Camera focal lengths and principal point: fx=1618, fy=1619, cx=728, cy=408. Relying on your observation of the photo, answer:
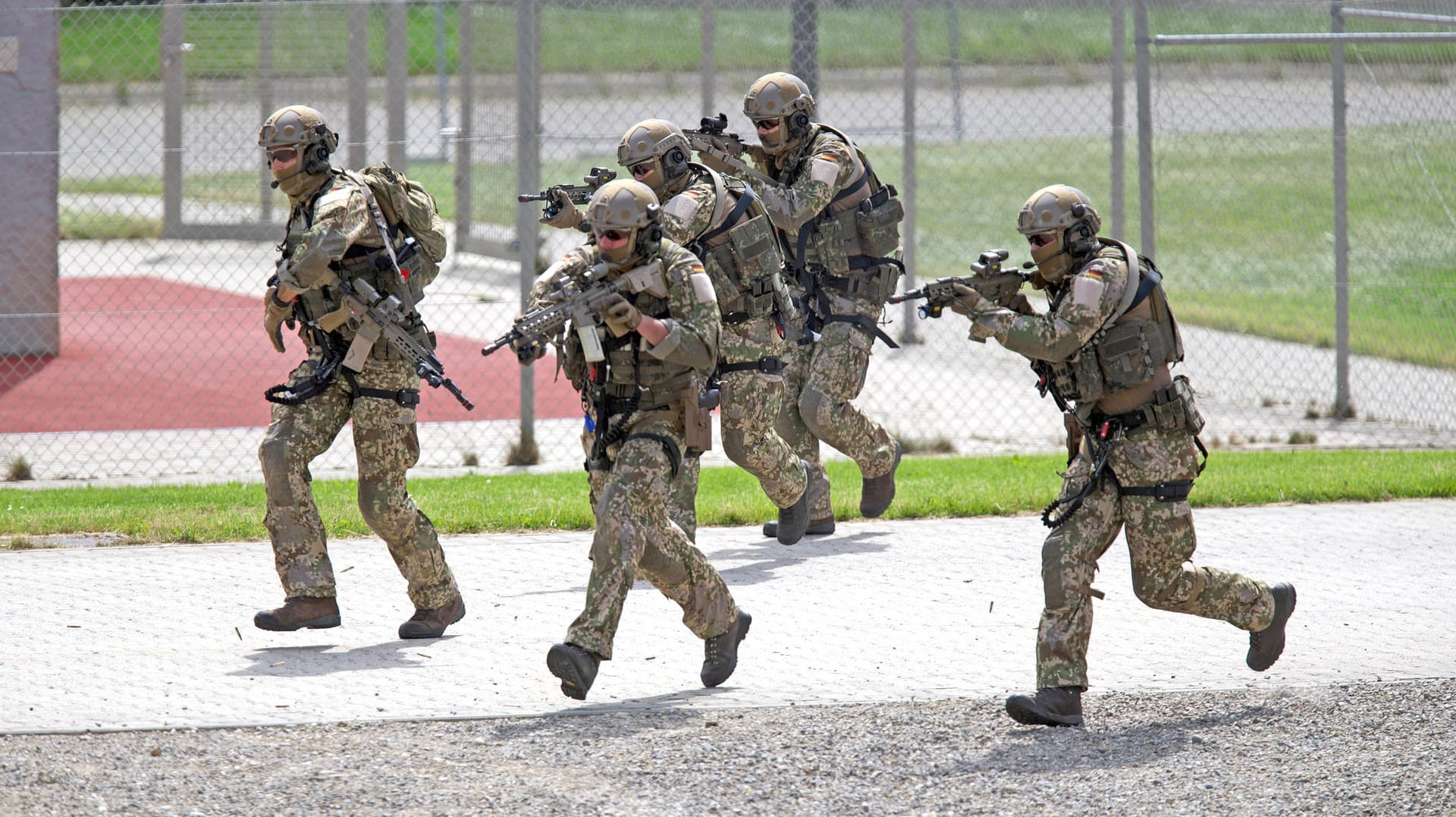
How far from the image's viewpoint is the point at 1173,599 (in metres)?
5.45

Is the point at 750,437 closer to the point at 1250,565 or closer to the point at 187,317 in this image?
the point at 1250,565

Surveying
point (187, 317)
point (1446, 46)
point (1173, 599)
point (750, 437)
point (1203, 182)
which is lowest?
point (1173, 599)

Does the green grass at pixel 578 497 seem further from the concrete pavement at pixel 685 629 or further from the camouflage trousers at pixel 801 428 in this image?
the camouflage trousers at pixel 801 428

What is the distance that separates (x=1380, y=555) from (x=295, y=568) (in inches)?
197

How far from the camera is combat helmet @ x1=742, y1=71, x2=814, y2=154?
7707 mm

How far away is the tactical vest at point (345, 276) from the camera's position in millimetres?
6172

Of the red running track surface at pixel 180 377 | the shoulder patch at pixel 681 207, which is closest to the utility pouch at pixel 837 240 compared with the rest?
the shoulder patch at pixel 681 207

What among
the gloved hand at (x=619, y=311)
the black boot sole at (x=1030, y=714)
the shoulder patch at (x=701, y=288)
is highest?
the shoulder patch at (x=701, y=288)

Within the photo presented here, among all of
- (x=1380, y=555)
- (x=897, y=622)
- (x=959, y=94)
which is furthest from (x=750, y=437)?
(x=959, y=94)

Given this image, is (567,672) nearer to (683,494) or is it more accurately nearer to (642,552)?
(642,552)

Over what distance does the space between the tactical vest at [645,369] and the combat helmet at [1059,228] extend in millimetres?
1167

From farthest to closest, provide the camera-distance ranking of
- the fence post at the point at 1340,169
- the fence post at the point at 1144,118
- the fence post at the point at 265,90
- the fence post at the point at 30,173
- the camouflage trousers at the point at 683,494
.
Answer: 1. the fence post at the point at 265,90
2. the fence post at the point at 30,173
3. the fence post at the point at 1340,169
4. the fence post at the point at 1144,118
5. the camouflage trousers at the point at 683,494

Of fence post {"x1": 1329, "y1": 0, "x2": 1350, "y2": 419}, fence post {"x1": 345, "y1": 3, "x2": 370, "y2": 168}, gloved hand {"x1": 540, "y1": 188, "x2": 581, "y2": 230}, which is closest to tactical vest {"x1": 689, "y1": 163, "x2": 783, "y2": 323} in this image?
gloved hand {"x1": 540, "y1": 188, "x2": 581, "y2": 230}

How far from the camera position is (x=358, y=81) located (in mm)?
13578
